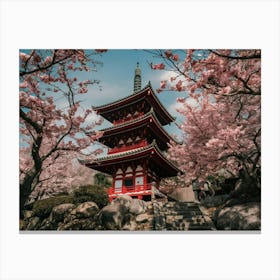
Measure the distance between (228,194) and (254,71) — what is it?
3.38 m

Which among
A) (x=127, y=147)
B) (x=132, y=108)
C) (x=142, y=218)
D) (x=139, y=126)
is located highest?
(x=132, y=108)

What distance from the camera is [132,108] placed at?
10.4 m

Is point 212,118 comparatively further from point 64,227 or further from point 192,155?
point 64,227

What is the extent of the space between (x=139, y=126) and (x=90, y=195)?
11.4 ft

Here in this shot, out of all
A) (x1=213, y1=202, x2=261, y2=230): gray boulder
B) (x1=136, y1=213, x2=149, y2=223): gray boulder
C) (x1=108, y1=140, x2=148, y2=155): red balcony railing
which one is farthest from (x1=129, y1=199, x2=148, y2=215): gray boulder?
(x1=108, y1=140, x2=148, y2=155): red balcony railing

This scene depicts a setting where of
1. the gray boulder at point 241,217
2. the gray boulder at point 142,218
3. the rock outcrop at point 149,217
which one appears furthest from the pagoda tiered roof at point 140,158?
the gray boulder at point 241,217

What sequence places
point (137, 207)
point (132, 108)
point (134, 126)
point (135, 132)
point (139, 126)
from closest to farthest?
point (137, 207)
point (139, 126)
point (134, 126)
point (135, 132)
point (132, 108)

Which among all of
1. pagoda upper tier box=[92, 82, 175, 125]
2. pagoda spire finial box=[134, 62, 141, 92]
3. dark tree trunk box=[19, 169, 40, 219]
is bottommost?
dark tree trunk box=[19, 169, 40, 219]

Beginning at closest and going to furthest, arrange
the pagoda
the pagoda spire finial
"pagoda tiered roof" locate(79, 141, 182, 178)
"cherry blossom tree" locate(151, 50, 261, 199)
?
"cherry blossom tree" locate(151, 50, 261, 199), the pagoda spire finial, "pagoda tiered roof" locate(79, 141, 182, 178), the pagoda

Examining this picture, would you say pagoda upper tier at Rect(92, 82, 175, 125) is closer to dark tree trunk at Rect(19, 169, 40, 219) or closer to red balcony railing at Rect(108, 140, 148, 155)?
red balcony railing at Rect(108, 140, 148, 155)

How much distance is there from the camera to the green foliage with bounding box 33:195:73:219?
675cm

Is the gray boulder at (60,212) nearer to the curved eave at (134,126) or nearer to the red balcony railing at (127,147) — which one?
the curved eave at (134,126)

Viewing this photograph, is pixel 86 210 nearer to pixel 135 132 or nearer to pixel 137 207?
pixel 137 207

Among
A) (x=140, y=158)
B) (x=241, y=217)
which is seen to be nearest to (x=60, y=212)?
(x=140, y=158)
